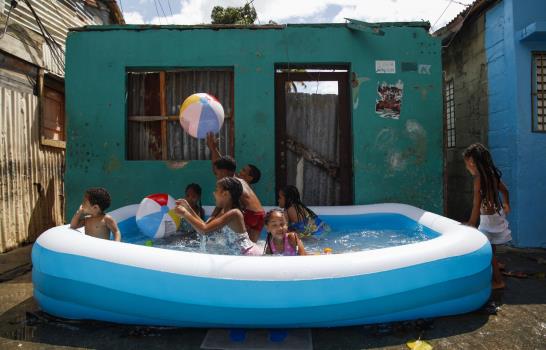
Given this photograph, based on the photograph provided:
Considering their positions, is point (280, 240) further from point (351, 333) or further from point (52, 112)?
point (52, 112)

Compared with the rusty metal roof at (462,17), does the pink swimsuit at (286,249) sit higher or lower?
lower

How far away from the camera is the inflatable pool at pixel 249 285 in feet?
8.77

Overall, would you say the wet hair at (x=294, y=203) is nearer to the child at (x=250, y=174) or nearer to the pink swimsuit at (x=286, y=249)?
the child at (x=250, y=174)

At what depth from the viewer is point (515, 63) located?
5895 millimetres

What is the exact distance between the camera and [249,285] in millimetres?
2664

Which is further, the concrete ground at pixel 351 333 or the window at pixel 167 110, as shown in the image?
the window at pixel 167 110

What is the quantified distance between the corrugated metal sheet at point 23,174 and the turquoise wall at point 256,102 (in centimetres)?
86

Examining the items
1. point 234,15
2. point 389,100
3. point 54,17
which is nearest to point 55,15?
point 54,17

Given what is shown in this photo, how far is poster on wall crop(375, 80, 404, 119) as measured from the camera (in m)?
6.12

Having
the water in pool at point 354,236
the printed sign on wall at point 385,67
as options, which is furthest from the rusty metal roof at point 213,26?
the water in pool at point 354,236

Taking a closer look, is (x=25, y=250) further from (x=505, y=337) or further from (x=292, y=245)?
(x=505, y=337)

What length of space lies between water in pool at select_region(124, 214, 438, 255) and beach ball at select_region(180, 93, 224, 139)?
4.34 feet

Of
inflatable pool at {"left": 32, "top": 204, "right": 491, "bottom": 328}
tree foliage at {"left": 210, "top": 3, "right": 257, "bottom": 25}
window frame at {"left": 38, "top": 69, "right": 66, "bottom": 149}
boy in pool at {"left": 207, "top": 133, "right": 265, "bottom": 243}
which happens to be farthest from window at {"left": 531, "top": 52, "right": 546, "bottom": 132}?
tree foliage at {"left": 210, "top": 3, "right": 257, "bottom": 25}

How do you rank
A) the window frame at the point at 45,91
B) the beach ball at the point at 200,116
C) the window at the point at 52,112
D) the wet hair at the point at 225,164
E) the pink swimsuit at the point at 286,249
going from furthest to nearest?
the window at the point at 52,112, the window frame at the point at 45,91, the beach ball at the point at 200,116, the wet hair at the point at 225,164, the pink swimsuit at the point at 286,249
